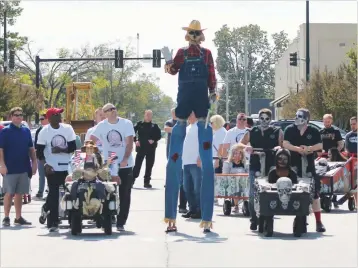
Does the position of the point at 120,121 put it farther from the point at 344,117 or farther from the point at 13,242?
the point at 344,117

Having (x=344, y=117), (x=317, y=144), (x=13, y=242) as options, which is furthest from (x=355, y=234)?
(x=344, y=117)

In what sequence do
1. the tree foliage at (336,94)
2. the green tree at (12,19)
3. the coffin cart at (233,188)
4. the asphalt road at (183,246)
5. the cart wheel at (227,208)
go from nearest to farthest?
the asphalt road at (183,246), the coffin cart at (233,188), the cart wheel at (227,208), the tree foliage at (336,94), the green tree at (12,19)

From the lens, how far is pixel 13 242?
44.7ft

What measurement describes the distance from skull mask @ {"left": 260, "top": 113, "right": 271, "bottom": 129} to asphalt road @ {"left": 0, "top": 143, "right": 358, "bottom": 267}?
150 centimetres

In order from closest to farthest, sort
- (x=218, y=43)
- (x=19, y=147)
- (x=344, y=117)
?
(x=19, y=147)
(x=344, y=117)
(x=218, y=43)

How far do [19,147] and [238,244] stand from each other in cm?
451

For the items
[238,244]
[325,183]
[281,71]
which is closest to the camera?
[238,244]

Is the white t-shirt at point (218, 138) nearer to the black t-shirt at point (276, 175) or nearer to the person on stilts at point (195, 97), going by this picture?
the black t-shirt at point (276, 175)

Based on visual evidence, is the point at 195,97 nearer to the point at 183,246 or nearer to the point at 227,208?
the point at 183,246

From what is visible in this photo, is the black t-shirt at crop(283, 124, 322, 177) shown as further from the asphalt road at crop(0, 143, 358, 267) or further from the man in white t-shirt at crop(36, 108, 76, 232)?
Answer: the man in white t-shirt at crop(36, 108, 76, 232)

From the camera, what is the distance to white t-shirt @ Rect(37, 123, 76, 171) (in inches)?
604

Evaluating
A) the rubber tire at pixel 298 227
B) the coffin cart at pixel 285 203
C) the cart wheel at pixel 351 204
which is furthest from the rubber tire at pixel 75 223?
the cart wheel at pixel 351 204

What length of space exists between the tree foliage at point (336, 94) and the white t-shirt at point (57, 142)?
32.4m

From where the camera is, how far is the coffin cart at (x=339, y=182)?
61.6 feet
